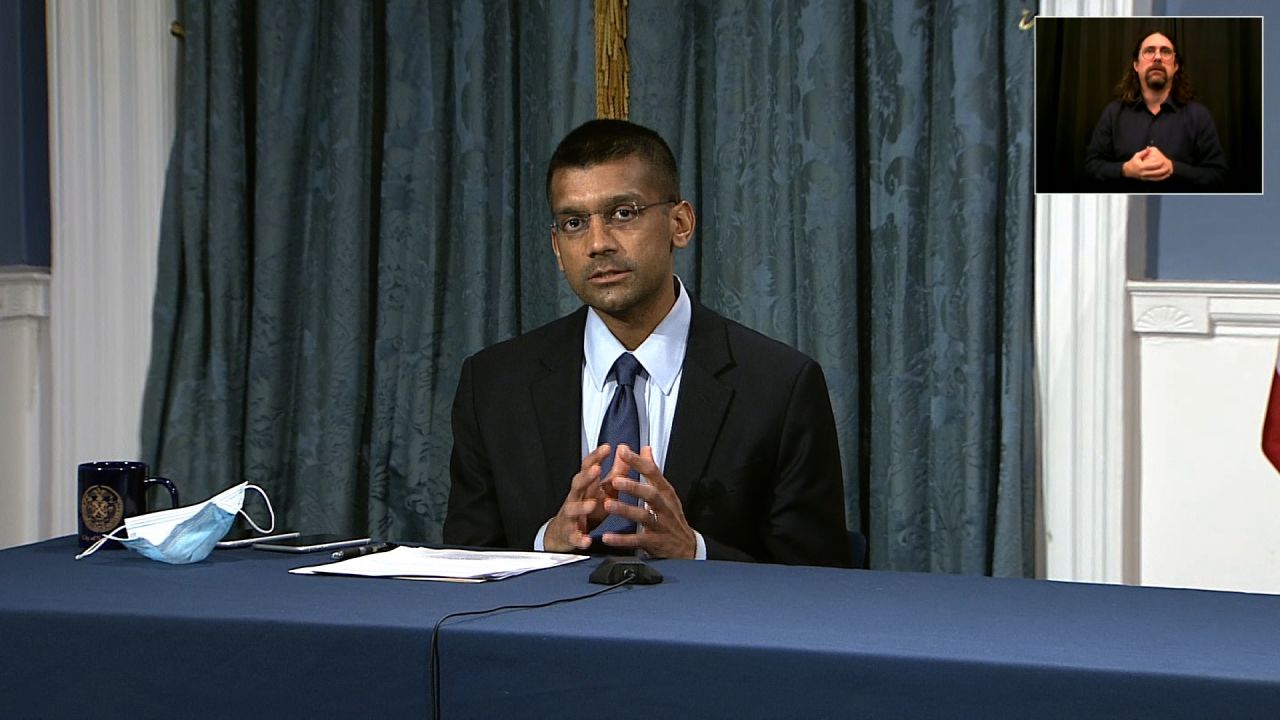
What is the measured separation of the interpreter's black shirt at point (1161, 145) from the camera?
108 inches

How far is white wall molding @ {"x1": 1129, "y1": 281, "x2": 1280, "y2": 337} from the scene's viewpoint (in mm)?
2836

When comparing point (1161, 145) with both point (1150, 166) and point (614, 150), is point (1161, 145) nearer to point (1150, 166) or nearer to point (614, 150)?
point (1150, 166)

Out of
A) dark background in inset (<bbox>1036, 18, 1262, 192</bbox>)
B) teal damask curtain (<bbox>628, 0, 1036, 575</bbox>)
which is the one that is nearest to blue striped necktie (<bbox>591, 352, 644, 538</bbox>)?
teal damask curtain (<bbox>628, 0, 1036, 575</bbox>)

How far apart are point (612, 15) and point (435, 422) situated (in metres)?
1.00

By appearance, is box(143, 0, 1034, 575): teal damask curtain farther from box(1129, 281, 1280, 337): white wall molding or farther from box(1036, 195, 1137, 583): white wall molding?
box(1129, 281, 1280, 337): white wall molding

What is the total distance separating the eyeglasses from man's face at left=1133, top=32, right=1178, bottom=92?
1098 millimetres

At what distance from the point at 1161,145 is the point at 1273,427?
1.87 ft

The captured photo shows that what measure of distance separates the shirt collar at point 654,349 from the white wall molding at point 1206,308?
3.53 ft

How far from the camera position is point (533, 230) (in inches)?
132

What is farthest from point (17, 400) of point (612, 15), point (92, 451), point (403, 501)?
point (612, 15)

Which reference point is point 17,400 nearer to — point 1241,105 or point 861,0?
point 861,0

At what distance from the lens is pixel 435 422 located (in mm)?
3400

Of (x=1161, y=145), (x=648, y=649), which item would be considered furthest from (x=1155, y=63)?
(x=648, y=649)

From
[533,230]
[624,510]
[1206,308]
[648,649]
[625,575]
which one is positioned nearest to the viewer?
[648,649]
